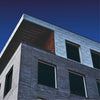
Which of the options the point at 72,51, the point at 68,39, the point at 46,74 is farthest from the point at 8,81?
the point at 68,39

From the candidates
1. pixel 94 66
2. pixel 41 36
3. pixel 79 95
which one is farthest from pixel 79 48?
pixel 79 95

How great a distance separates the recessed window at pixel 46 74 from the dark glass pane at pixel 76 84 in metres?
1.54

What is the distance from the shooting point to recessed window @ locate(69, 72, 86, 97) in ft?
52.6

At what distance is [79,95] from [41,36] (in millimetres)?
5833

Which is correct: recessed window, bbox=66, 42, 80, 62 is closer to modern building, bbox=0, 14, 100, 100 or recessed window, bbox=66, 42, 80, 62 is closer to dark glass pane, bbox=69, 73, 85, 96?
modern building, bbox=0, 14, 100, 100

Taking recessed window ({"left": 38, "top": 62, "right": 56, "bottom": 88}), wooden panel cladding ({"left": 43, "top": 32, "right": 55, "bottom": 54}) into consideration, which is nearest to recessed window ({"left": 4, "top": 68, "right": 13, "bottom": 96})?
recessed window ({"left": 38, "top": 62, "right": 56, "bottom": 88})

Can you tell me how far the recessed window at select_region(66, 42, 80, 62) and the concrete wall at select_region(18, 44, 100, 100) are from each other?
30.0 inches

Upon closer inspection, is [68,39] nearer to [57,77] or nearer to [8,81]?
[57,77]

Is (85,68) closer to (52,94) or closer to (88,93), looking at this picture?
(88,93)

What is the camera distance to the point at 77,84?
1656 centimetres

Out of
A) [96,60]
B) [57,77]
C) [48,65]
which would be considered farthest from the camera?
[96,60]

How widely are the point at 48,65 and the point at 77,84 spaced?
2.68 metres

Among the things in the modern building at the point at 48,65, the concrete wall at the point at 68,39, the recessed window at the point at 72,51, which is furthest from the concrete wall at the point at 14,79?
the recessed window at the point at 72,51

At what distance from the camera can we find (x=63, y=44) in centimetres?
1809
